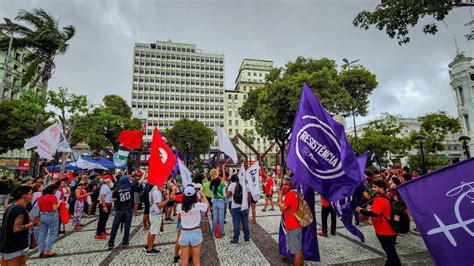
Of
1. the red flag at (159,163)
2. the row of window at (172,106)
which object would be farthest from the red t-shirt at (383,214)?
the row of window at (172,106)

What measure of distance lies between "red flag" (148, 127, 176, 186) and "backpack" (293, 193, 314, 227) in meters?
3.13

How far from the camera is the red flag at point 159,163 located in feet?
17.6

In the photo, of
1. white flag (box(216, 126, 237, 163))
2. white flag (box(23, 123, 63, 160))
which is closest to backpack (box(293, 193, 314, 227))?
white flag (box(216, 126, 237, 163))

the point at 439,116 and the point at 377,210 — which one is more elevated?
the point at 439,116

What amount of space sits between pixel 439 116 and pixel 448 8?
24000 millimetres

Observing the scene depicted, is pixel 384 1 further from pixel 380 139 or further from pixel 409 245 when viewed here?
pixel 380 139

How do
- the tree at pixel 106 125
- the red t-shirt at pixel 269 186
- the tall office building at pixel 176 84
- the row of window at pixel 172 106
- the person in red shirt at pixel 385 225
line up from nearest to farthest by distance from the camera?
1. the person in red shirt at pixel 385 225
2. the red t-shirt at pixel 269 186
3. the tree at pixel 106 125
4. the row of window at pixel 172 106
5. the tall office building at pixel 176 84

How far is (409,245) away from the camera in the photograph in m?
6.20

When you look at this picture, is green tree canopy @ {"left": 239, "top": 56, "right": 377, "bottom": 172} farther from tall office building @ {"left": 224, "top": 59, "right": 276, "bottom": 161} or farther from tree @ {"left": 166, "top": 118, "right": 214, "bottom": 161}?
tall office building @ {"left": 224, "top": 59, "right": 276, "bottom": 161}

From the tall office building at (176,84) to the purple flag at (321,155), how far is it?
231ft

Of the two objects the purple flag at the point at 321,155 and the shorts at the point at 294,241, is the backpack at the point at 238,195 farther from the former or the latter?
the purple flag at the point at 321,155

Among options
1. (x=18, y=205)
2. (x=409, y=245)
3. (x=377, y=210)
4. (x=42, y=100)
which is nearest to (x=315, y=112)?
(x=377, y=210)

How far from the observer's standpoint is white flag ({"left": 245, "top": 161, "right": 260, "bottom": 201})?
675cm

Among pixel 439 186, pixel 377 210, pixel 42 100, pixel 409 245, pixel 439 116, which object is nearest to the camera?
pixel 439 186
